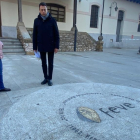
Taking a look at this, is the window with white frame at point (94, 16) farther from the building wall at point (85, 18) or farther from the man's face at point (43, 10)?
the man's face at point (43, 10)

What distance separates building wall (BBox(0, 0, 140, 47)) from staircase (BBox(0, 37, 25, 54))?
284 cm

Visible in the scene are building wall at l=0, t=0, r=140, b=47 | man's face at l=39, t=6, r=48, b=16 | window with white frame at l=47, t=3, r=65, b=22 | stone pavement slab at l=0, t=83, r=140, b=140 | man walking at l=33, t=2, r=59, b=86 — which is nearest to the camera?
stone pavement slab at l=0, t=83, r=140, b=140

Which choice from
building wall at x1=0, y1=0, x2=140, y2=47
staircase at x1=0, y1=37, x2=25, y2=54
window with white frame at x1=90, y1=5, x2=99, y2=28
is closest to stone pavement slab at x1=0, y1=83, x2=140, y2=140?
staircase at x1=0, y1=37, x2=25, y2=54

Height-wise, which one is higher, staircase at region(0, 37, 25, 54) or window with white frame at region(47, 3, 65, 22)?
window with white frame at region(47, 3, 65, 22)

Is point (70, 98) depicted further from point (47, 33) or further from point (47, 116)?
point (47, 33)

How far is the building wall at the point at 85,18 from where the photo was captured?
10.9 metres

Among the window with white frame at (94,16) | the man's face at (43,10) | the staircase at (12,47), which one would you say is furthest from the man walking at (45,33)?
the window with white frame at (94,16)

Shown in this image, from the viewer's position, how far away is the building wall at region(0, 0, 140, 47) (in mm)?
10867

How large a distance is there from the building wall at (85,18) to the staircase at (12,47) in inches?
112

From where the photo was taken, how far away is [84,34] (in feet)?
41.8

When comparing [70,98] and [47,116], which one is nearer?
[47,116]

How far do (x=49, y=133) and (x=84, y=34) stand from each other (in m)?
11.9


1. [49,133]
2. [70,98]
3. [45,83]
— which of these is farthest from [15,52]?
[49,133]

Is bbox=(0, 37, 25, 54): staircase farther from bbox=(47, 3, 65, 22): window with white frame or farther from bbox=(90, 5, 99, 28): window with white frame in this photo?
bbox=(90, 5, 99, 28): window with white frame
